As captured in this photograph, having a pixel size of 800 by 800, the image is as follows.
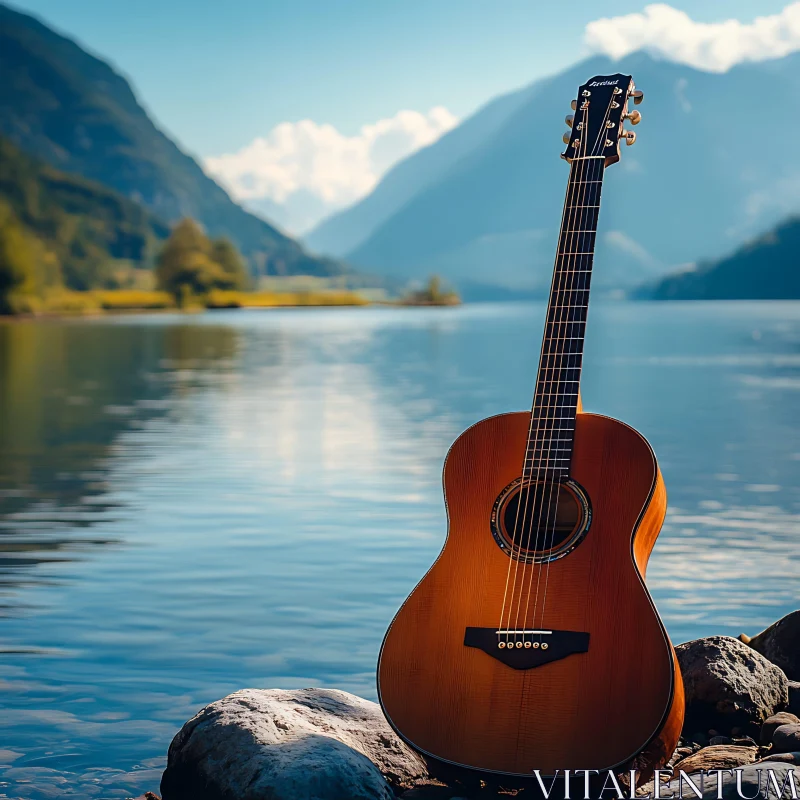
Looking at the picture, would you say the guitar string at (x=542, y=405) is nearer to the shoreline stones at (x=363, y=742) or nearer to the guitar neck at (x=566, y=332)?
the guitar neck at (x=566, y=332)

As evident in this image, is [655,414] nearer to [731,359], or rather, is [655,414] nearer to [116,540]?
[116,540]

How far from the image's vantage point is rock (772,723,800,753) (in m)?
4.47

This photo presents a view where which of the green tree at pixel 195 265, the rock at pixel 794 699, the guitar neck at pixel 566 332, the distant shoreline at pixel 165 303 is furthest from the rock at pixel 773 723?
the green tree at pixel 195 265

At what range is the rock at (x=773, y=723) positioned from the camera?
15.9 feet

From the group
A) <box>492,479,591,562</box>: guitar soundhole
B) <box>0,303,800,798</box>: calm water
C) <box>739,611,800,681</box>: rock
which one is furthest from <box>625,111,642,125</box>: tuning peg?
<box>0,303,800,798</box>: calm water

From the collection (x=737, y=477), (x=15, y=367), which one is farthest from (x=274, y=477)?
(x=15, y=367)

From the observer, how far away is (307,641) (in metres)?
7.09

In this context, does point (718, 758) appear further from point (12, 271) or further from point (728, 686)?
point (12, 271)

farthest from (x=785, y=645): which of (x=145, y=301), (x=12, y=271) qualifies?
(x=145, y=301)

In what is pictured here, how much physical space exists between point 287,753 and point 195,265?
5503 inches

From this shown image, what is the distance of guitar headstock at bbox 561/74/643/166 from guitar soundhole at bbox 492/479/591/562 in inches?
54.4

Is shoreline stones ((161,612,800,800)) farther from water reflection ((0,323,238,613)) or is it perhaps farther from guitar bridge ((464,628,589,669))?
water reflection ((0,323,238,613))

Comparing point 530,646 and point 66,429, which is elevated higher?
point 530,646

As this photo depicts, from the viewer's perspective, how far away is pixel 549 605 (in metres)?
4.39
